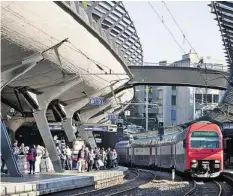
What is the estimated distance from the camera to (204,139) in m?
29.4

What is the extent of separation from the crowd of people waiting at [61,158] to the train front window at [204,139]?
22.7 feet

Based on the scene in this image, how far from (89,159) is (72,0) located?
13.4 metres

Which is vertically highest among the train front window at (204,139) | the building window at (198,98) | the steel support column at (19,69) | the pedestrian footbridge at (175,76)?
Result: the building window at (198,98)

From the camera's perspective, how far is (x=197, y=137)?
29.4 metres

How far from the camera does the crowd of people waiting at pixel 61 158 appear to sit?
90.5ft

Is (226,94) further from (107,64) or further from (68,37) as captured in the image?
(68,37)

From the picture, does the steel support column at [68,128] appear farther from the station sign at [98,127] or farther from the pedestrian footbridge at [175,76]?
the pedestrian footbridge at [175,76]

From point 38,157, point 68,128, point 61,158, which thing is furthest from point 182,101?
point 38,157

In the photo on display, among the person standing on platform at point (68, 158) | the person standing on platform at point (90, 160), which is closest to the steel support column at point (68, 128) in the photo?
the person standing on platform at point (68, 158)

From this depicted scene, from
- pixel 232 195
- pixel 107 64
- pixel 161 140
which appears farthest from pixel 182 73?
pixel 232 195

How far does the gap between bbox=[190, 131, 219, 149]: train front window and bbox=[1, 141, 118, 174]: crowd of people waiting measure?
6917 mm

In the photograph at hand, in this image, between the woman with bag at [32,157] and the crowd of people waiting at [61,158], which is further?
the crowd of people waiting at [61,158]

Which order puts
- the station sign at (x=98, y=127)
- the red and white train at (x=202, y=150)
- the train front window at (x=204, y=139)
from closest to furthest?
the red and white train at (x=202, y=150), the train front window at (x=204, y=139), the station sign at (x=98, y=127)

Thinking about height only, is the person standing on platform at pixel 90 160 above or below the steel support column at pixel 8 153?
below
